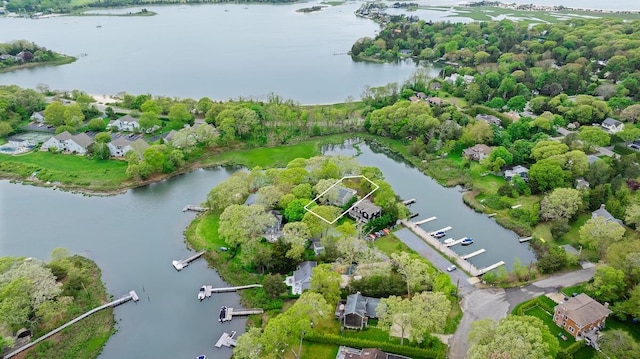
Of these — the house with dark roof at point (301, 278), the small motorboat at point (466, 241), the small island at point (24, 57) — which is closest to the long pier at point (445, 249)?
the small motorboat at point (466, 241)

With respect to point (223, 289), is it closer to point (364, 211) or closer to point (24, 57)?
point (364, 211)

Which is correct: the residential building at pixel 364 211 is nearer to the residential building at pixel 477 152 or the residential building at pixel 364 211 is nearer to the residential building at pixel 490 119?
the residential building at pixel 477 152

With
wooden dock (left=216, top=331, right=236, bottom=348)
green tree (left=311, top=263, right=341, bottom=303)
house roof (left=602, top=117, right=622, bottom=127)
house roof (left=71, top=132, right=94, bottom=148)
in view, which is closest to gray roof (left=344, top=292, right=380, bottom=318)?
green tree (left=311, top=263, right=341, bottom=303)

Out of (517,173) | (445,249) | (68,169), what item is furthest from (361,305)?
(68,169)

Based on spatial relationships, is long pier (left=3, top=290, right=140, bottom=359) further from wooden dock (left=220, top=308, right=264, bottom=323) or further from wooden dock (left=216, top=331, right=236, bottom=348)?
wooden dock (left=216, top=331, right=236, bottom=348)

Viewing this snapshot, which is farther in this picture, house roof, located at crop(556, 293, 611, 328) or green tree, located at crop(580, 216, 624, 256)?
green tree, located at crop(580, 216, 624, 256)

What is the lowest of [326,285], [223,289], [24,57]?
[223,289]
